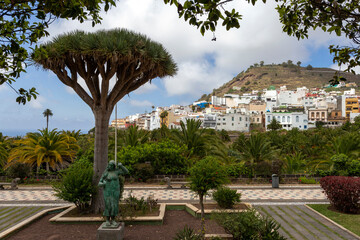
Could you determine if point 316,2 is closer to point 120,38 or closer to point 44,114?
point 120,38

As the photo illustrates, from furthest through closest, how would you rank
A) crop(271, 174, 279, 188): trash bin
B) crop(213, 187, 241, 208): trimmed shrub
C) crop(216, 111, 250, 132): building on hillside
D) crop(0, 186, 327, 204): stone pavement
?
crop(216, 111, 250, 132): building on hillside, crop(271, 174, 279, 188): trash bin, crop(0, 186, 327, 204): stone pavement, crop(213, 187, 241, 208): trimmed shrub

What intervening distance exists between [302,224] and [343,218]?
1.69 metres

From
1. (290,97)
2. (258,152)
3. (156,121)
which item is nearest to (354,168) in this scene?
(258,152)

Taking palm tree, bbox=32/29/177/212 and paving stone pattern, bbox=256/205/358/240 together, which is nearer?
paving stone pattern, bbox=256/205/358/240

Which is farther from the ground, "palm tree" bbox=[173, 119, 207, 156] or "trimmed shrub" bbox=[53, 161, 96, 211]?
"palm tree" bbox=[173, 119, 207, 156]

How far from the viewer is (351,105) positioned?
8306 cm

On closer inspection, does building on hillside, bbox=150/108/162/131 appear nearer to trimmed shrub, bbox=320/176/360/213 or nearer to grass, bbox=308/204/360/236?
grass, bbox=308/204/360/236

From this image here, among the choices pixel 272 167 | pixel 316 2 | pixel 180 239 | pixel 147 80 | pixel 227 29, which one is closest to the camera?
pixel 227 29

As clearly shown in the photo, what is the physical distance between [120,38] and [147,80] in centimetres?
186

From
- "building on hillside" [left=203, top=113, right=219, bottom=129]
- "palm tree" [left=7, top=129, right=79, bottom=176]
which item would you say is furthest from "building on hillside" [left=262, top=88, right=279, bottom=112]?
"palm tree" [left=7, top=129, right=79, bottom=176]

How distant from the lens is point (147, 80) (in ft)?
30.7

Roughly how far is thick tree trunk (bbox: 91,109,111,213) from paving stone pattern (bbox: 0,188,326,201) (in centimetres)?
325

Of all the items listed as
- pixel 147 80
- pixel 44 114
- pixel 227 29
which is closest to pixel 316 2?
pixel 227 29

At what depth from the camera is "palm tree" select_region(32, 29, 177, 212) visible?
25.6ft
